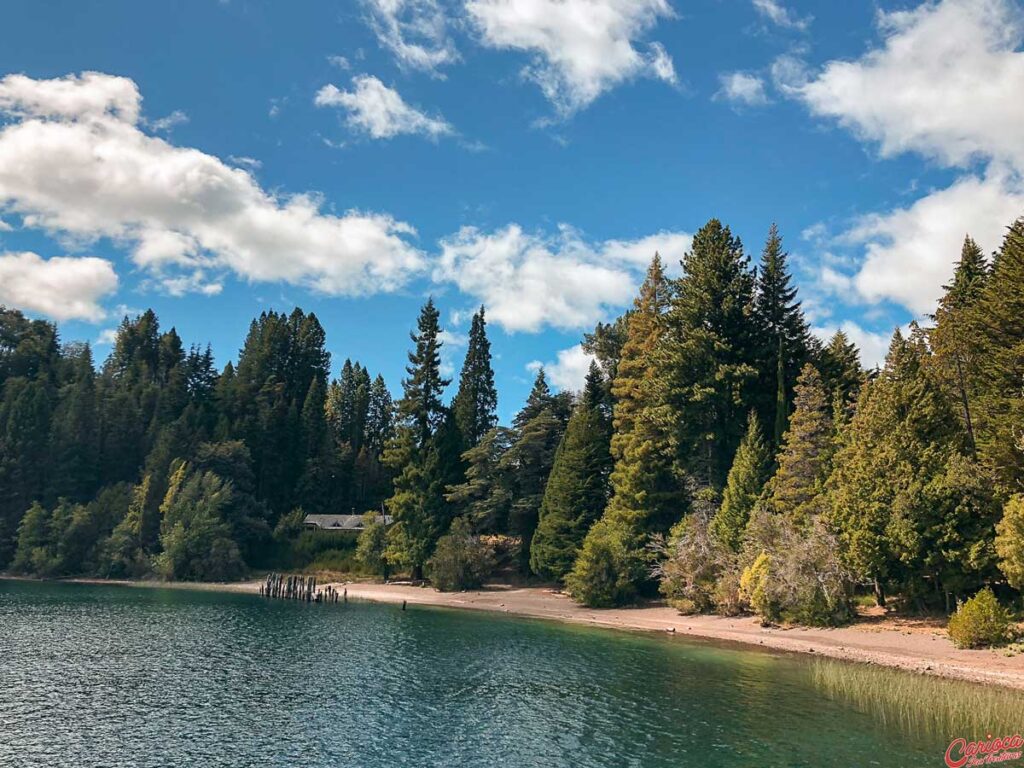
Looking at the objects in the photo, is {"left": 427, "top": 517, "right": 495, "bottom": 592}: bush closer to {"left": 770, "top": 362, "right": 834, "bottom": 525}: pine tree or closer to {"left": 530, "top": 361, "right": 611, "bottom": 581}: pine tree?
{"left": 530, "top": 361, "right": 611, "bottom": 581}: pine tree

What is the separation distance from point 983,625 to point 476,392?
71730 mm

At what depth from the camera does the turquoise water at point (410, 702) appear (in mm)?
22391

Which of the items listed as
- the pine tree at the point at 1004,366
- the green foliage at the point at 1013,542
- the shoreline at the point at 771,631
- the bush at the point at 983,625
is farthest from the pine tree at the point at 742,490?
the green foliage at the point at 1013,542

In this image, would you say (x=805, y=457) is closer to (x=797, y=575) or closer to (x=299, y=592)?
(x=797, y=575)

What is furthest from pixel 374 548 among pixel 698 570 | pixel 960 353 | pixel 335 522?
pixel 960 353

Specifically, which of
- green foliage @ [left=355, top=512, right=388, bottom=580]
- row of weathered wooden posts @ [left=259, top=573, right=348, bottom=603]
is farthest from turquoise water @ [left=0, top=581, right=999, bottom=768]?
green foliage @ [left=355, top=512, right=388, bottom=580]

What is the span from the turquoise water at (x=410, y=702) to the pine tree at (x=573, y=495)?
17.9 meters

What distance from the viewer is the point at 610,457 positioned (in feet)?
232

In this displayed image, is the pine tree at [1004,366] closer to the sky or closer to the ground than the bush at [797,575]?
closer to the sky

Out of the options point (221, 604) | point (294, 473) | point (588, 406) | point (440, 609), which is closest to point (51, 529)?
point (294, 473)

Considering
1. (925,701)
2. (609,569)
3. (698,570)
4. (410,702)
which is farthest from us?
(609,569)

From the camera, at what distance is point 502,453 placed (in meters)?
78.4

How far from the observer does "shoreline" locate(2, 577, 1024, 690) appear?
105 ft

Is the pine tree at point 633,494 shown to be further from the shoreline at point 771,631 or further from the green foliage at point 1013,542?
the green foliage at point 1013,542
